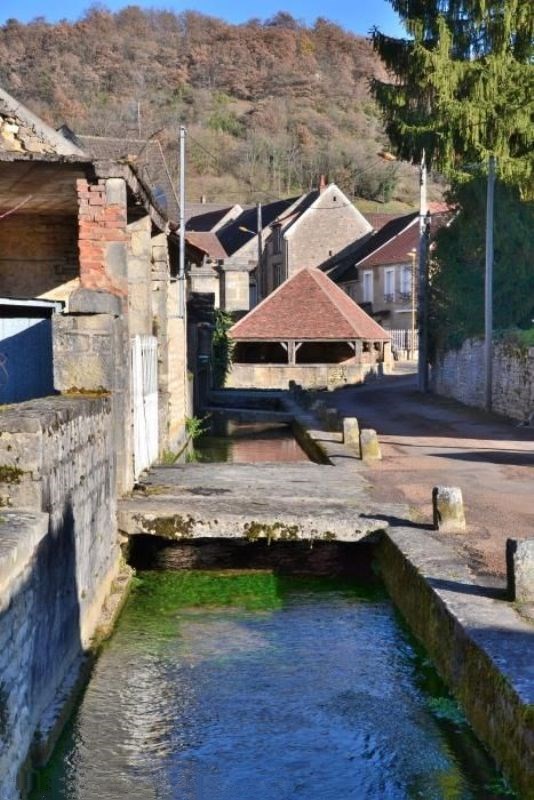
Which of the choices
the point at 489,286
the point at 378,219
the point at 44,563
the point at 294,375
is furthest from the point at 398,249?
the point at 44,563

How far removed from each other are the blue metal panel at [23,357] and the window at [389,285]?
157ft

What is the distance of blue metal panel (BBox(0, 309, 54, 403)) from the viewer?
10.7 m

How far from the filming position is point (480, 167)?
2405cm

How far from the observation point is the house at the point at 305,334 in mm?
40438

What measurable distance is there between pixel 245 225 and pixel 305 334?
29.7 m

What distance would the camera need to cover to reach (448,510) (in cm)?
955

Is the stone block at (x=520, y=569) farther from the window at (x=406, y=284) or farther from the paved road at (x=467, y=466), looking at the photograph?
the window at (x=406, y=284)

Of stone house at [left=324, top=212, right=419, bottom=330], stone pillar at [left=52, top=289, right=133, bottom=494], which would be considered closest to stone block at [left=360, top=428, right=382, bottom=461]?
stone pillar at [left=52, top=289, right=133, bottom=494]

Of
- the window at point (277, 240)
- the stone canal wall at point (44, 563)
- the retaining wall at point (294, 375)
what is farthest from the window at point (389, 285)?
the stone canal wall at point (44, 563)

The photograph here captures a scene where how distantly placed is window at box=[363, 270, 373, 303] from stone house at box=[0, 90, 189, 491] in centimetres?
4427

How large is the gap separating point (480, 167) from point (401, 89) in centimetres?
315

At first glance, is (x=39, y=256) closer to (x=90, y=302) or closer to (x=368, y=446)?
(x=90, y=302)

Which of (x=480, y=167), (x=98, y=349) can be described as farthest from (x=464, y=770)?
(x=480, y=167)

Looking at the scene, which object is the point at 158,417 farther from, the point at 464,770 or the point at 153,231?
the point at 464,770
